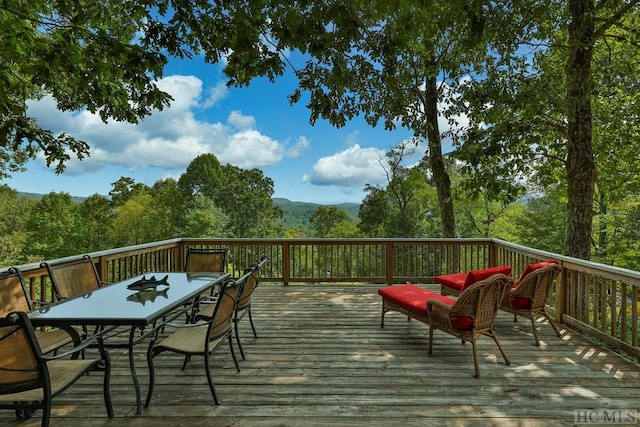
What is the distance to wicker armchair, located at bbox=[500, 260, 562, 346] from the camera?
3.74 metres

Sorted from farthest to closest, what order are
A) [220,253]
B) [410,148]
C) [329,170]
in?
[329,170]
[410,148]
[220,253]

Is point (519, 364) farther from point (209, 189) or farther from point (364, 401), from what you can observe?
point (209, 189)

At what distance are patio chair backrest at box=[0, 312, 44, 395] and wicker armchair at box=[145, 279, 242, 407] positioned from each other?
0.67m

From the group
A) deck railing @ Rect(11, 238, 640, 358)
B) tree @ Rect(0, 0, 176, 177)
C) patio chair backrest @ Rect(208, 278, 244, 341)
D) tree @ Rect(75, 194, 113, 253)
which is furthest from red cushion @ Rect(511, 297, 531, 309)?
tree @ Rect(75, 194, 113, 253)

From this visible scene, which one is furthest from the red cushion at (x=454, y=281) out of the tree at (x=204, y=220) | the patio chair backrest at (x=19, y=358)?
the tree at (x=204, y=220)

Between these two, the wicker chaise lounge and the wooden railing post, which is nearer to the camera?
the wicker chaise lounge

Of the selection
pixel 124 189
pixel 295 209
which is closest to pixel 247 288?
pixel 124 189

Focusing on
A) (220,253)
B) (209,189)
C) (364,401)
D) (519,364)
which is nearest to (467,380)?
(519,364)

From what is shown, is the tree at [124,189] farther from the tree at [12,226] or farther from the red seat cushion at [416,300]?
the red seat cushion at [416,300]

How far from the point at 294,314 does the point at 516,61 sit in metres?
6.34

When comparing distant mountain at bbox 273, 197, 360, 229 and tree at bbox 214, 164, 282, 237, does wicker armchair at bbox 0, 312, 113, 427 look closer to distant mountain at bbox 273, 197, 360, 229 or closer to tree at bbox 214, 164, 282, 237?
tree at bbox 214, 164, 282, 237

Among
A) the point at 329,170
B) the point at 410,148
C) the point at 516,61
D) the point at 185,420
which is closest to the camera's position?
the point at 185,420

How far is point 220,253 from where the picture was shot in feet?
15.6

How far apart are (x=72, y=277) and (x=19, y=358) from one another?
1963 mm
